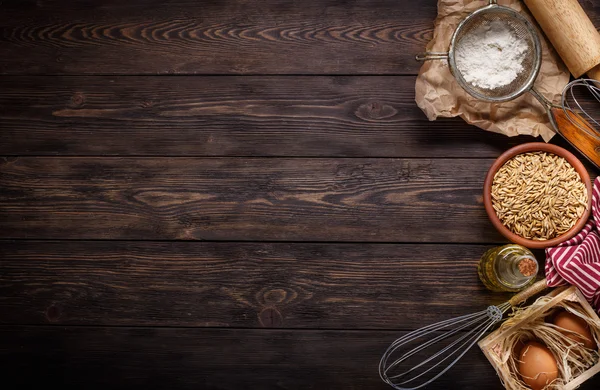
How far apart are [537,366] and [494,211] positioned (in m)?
0.34

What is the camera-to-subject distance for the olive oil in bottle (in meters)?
1.13

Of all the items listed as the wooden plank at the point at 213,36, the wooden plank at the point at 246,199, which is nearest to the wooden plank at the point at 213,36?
the wooden plank at the point at 213,36

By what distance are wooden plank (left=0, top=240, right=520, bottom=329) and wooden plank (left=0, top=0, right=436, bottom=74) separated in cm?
43

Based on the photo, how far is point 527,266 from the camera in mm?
1132

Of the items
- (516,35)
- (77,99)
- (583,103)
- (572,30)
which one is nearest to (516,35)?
(516,35)

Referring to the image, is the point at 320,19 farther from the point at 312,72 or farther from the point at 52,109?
the point at 52,109

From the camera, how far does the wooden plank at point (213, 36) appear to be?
1271mm

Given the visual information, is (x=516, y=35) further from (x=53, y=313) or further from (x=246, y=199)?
(x=53, y=313)

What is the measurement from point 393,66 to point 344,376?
0.74 m

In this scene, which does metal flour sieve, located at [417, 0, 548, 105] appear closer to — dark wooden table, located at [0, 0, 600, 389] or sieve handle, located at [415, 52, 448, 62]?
sieve handle, located at [415, 52, 448, 62]

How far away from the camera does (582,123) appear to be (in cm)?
121

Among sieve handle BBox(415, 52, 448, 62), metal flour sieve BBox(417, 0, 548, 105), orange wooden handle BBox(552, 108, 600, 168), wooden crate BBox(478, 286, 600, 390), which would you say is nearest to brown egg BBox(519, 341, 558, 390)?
wooden crate BBox(478, 286, 600, 390)

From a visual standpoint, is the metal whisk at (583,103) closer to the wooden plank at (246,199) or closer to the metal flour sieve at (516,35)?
the metal flour sieve at (516,35)

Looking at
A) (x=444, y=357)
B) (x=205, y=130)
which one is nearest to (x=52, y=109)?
(x=205, y=130)
